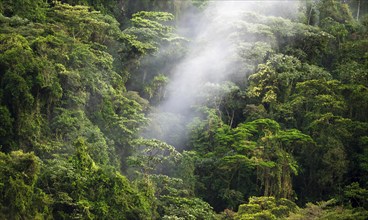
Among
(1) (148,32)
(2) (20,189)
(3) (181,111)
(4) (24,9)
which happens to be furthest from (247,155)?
(2) (20,189)

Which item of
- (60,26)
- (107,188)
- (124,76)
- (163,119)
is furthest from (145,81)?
(107,188)

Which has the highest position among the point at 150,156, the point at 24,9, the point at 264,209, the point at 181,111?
the point at 24,9

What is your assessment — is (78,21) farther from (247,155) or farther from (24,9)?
(247,155)

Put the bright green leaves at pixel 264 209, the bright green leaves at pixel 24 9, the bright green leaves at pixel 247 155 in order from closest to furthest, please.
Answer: the bright green leaves at pixel 264 209, the bright green leaves at pixel 24 9, the bright green leaves at pixel 247 155

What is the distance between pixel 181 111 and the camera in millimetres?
28422

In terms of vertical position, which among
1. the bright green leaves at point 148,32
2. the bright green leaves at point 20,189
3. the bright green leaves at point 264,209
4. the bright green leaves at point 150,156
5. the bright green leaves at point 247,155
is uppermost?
the bright green leaves at point 148,32

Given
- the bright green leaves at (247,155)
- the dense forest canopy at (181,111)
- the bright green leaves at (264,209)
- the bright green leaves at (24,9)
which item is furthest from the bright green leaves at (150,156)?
the bright green leaves at (24,9)

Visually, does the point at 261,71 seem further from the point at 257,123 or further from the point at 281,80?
the point at 257,123

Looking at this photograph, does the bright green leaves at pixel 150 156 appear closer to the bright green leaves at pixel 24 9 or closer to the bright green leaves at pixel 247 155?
the bright green leaves at pixel 247 155

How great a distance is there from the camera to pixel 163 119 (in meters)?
26.1

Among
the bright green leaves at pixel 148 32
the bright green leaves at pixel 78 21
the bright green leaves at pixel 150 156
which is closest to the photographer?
the bright green leaves at pixel 150 156

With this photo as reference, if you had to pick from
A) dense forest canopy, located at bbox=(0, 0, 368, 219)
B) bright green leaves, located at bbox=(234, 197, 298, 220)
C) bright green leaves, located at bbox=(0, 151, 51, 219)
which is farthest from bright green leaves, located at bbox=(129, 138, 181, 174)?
bright green leaves, located at bbox=(0, 151, 51, 219)

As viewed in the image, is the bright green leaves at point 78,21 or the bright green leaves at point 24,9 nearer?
the bright green leaves at point 24,9

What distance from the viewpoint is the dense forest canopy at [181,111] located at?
19219mm
